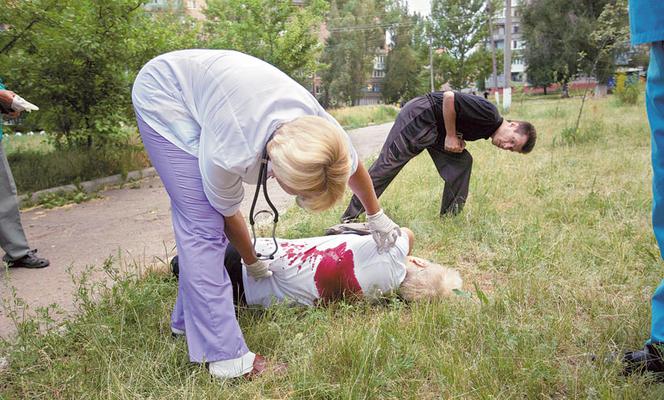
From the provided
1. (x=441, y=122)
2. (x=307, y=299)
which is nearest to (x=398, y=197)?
(x=441, y=122)

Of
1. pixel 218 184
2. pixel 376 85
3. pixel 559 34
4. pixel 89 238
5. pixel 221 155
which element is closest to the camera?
pixel 221 155

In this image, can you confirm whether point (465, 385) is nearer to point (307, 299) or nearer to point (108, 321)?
point (307, 299)

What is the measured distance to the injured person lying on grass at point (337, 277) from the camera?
2.58 m

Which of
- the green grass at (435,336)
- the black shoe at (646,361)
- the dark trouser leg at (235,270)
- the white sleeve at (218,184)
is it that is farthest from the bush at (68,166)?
the black shoe at (646,361)

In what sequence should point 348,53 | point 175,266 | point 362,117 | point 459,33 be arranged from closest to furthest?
point 175,266 → point 362,117 → point 348,53 → point 459,33

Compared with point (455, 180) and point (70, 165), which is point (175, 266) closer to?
point (455, 180)

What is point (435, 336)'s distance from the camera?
7.18 ft

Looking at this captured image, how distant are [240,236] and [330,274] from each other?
508mm

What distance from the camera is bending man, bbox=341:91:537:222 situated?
409cm

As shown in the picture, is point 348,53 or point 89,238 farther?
point 348,53

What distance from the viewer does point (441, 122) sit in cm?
429

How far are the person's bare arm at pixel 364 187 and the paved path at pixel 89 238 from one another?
1432mm

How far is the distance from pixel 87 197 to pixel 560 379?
237 inches

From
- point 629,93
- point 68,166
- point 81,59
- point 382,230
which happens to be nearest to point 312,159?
point 382,230
